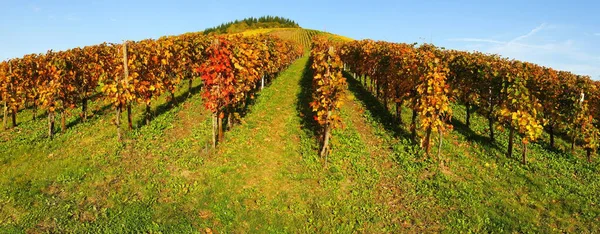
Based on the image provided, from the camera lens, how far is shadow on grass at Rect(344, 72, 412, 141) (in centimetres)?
1837

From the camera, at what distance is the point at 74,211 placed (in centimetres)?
1075

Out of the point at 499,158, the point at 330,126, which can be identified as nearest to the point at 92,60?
the point at 330,126

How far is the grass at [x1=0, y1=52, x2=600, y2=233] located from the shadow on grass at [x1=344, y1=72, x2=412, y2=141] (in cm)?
31

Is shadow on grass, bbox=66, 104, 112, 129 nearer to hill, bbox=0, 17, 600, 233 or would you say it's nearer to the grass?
hill, bbox=0, 17, 600, 233

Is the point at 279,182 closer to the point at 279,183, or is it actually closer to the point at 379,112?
the point at 279,183

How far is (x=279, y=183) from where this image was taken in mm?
12992

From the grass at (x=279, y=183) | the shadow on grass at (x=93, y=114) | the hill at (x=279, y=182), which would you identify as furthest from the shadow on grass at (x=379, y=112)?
the shadow on grass at (x=93, y=114)

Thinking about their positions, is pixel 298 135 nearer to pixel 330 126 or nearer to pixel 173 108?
pixel 330 126

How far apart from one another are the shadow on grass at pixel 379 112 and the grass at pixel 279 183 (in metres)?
0.31

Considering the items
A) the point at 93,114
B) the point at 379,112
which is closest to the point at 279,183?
the point at 379,112

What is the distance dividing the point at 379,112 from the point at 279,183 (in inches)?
451

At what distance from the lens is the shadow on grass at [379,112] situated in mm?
18370

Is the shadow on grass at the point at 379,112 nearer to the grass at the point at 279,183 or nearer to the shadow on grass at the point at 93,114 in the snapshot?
the grass at the point at 279,183

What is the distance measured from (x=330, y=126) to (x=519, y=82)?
8897mm
